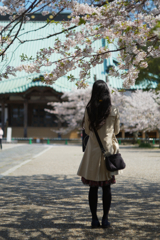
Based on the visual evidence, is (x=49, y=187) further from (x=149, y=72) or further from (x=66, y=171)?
(x=149, y=72)

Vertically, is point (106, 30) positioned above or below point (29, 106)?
below

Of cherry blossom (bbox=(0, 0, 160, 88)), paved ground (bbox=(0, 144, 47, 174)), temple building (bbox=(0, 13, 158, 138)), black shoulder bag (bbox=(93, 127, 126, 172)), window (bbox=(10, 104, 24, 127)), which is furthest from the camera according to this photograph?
window (bbox=(10, 104, 24, 127))

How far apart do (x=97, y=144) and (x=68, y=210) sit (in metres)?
1.48

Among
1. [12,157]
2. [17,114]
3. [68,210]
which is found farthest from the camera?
[17,114]

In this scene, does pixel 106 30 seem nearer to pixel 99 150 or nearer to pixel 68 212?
pixel 99 150

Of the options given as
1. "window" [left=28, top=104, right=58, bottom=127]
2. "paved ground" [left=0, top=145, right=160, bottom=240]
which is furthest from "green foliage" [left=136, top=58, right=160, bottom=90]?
"paved ground" [left=0, top=145, right=160, bottom=240]

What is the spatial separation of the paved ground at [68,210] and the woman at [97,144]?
1.07 feet

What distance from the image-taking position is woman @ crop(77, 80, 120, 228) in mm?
3240

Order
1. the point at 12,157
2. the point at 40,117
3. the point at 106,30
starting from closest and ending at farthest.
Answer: the point at 106,30 < the point at 12,157 < the point at 40,117

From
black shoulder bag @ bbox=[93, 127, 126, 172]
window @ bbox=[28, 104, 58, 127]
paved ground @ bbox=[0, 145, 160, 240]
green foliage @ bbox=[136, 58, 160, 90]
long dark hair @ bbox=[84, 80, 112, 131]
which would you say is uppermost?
green foliage @ bbox=[136, 58, 160, 90]

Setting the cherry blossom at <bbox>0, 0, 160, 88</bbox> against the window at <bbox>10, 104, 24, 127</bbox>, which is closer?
the cherry blossom at <bbox>0, 0, 160, 88</bbox>

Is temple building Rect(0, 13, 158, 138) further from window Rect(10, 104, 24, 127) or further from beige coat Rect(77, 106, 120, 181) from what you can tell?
beige coat Rect(77, 106, 120, 181)

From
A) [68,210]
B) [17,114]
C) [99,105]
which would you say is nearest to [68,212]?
[68,210]

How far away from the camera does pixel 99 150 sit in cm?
326
